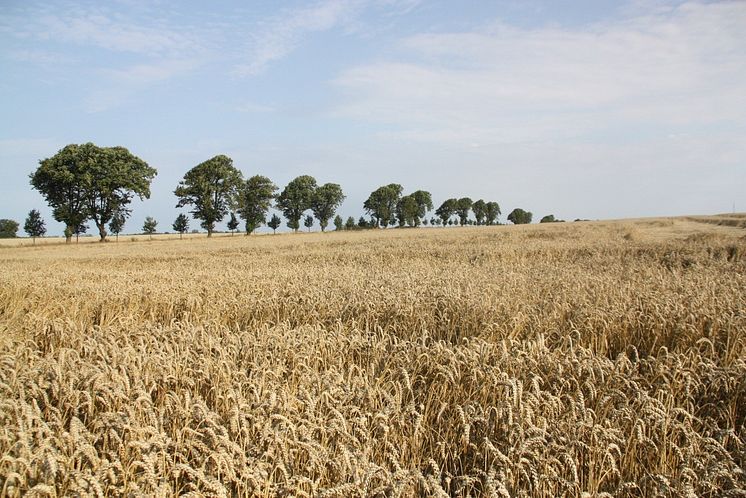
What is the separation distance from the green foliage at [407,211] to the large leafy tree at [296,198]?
35.9 meters

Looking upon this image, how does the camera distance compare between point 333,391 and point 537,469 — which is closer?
point 537,469

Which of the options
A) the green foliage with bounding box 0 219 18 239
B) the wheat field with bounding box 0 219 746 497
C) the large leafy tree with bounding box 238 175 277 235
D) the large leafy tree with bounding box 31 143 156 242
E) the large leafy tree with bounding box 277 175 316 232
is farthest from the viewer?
the green foliage with bounding box 0 219 18 239

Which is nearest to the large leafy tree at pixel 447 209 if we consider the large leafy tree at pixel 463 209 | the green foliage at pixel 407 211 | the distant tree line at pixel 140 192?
the large leafy tree at pixel 463 209

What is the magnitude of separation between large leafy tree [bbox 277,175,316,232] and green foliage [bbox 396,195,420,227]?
118 feet

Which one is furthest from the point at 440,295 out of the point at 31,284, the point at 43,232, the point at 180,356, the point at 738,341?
the point at 43,232

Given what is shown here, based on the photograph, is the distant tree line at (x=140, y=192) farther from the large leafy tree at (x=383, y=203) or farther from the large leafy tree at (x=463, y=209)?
the large leafy tree at (x=463, y=209)

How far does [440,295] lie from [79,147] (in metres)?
68.4

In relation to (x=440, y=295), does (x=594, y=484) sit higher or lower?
lower

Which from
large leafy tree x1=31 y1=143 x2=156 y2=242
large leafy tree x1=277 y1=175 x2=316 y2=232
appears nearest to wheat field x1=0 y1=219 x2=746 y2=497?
large leafy tree x1=31 y1=143 x2=156 y2=242

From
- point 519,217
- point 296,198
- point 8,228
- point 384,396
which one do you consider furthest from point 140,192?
point 519,217

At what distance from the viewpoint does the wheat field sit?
2451 mm

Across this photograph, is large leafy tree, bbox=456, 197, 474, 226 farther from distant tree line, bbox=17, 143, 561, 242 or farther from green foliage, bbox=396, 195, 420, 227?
distant tree line, bbox=17, 143, 561, 242

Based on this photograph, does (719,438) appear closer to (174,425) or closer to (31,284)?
(174,425)

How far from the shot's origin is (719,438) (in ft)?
10.2
